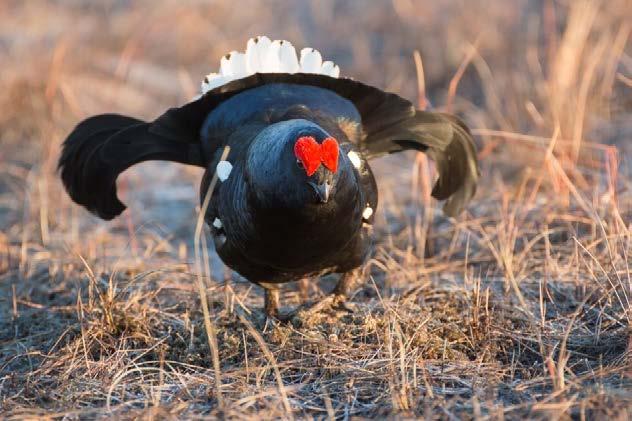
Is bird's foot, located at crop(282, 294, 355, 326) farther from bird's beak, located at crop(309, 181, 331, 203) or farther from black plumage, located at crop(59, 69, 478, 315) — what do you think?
bird's beak, located at crop(309, 181, 331, 203)

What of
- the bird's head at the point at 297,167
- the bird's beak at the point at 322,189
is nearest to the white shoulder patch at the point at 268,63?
the bird's head at the point at 297,167

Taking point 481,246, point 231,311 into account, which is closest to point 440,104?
point 481,246

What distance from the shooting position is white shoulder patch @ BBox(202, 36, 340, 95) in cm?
447

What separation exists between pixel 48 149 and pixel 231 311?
2.95 meters

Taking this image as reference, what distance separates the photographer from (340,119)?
430cm

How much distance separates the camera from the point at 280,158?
10.4 feet

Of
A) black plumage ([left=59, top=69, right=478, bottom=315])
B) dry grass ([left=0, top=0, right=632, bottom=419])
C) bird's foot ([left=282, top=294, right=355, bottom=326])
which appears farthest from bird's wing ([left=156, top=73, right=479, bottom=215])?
bird's foot ([left=282, top=294, right=355, bottom=326])

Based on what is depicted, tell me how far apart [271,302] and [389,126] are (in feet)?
3.77

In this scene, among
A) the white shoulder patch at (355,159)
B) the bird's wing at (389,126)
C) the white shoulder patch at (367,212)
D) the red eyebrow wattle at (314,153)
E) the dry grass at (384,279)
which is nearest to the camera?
the red eyebrow wattle at (314,153)

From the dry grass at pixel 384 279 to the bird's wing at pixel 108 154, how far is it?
33 cm

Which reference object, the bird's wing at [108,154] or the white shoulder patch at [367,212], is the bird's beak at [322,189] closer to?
the white shoulder patch at [367,212]

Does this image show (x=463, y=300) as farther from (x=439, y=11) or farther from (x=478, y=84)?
(x=439, y=11)

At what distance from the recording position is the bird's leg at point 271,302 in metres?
4.22

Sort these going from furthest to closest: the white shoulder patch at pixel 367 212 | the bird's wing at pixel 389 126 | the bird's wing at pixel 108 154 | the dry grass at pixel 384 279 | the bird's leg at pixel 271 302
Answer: the bird's wing at pixel 108 154
the bird's wing at pixel 389 126
the bird's leg at pixel 271 302
the white shoulder patch at pixel 367 212
the dry grass at pixel 384 279
